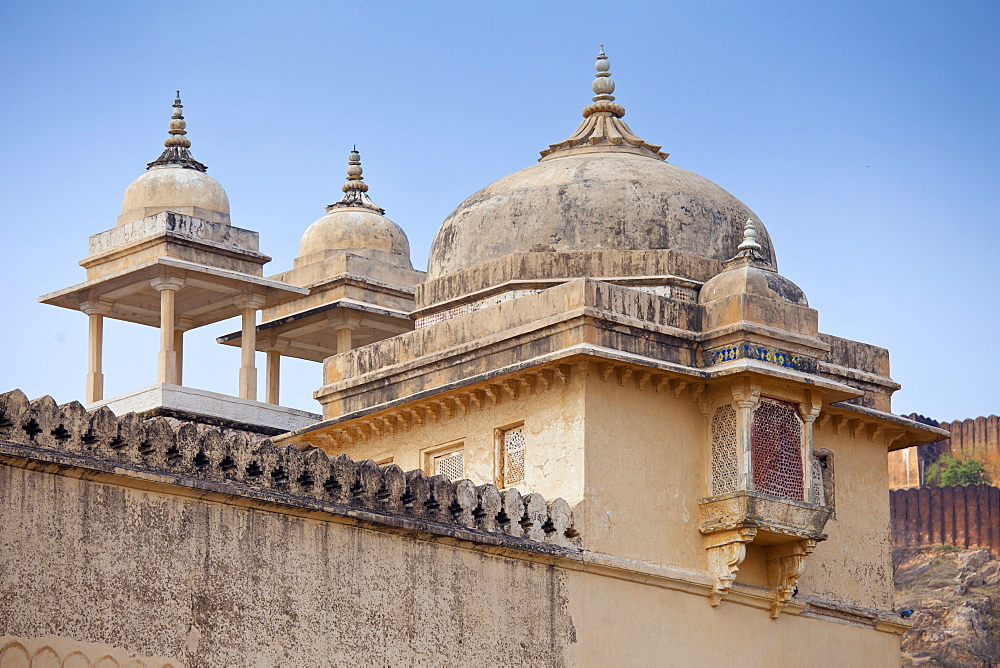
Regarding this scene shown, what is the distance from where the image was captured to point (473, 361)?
14.9m

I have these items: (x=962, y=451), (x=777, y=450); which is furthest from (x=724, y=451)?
(x=962, y=451)

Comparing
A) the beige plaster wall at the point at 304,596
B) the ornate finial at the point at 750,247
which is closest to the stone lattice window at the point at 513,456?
the beige plaster wall at the point at 304,596

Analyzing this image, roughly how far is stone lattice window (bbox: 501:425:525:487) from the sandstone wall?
3228 centimetres

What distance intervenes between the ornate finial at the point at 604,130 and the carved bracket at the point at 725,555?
4014 millimetres

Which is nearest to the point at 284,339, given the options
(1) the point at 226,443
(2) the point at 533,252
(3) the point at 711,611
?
(2) the point at 533,252

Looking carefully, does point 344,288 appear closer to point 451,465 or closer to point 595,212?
point 595,212

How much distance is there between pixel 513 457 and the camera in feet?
47.9

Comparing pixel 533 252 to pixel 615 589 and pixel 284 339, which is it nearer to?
pixel 615 589

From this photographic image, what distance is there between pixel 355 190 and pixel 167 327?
14.5 feet

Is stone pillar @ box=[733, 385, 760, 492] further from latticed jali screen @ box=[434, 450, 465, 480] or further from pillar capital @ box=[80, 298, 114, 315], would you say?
pillar capital @ box=[80, 298, 114, 315]

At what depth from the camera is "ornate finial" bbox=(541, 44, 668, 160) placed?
16.9 meters

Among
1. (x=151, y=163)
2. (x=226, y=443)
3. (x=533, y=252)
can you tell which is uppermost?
(x=151, y=163)

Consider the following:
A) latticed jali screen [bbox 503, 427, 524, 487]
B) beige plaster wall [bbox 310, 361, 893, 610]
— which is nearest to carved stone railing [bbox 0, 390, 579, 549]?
beige plaster wall [bbox 310, 361, 893, 610]

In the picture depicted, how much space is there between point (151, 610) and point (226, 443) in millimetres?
1222
